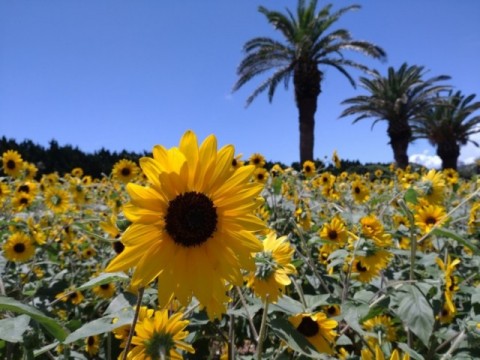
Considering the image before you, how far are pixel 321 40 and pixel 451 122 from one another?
424 inches

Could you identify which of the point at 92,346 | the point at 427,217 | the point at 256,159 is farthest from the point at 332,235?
the point at 256,159

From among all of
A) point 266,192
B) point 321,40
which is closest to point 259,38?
point 321,40

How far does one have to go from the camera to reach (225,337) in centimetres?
180

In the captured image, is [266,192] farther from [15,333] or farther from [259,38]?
[259,38]

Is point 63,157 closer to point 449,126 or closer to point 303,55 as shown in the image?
point 303,55

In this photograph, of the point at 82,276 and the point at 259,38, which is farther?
the point at 259,38

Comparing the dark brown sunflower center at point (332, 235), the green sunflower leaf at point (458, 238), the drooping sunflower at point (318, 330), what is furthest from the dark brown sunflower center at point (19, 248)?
the green sunflower leaf at point (458, 238)

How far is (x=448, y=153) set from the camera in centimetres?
2650

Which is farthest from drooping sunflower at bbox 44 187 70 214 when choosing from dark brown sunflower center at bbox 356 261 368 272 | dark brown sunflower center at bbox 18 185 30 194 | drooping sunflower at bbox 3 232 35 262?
dark brown sunflower center at bbox 356 261 368 272

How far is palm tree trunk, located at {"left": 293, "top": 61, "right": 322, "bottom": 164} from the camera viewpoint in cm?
2027

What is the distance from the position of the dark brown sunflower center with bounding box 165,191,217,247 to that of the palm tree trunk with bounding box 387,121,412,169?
77.8ft

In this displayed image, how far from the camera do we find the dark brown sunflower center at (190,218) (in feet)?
3.85

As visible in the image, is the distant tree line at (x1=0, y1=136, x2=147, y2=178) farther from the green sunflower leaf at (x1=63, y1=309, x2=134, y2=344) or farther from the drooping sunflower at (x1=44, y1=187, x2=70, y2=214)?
the green sunflower leaf at (x1=63, y1=309, x2=134, y2=344)

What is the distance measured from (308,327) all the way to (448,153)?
28.0 metres
